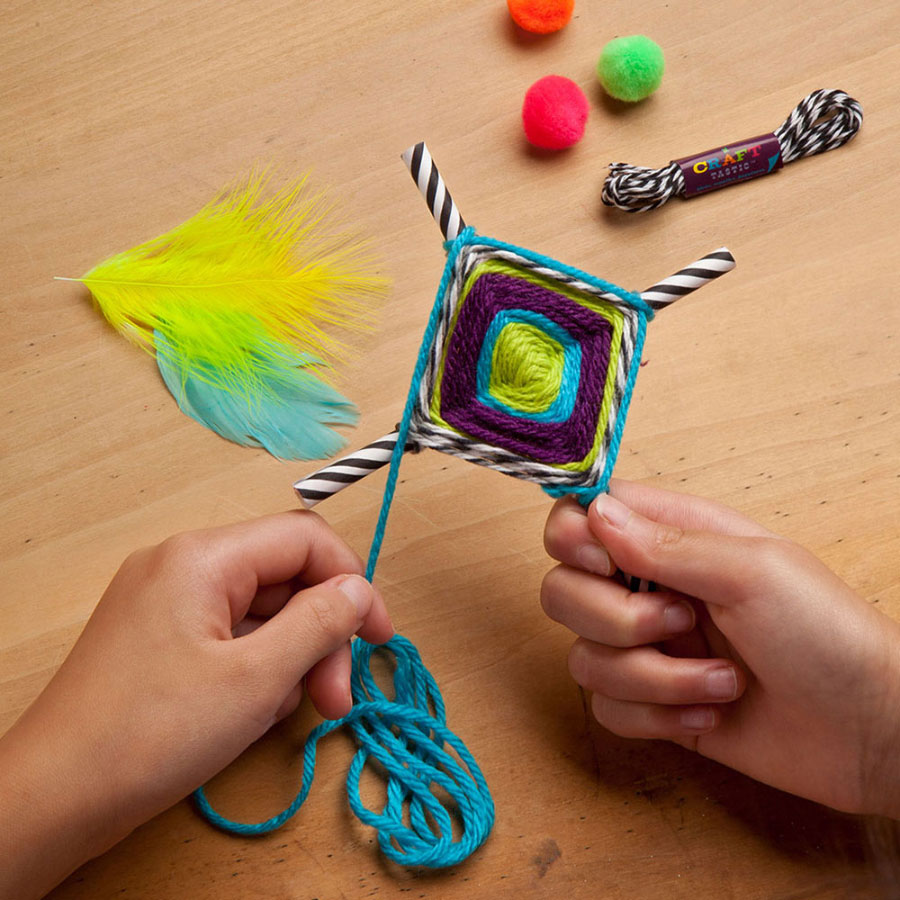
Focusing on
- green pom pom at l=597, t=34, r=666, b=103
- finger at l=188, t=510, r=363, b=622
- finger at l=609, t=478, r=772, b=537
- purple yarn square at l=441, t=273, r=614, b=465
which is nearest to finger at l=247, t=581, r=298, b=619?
finger at l=188, t=510, r=363, b=622

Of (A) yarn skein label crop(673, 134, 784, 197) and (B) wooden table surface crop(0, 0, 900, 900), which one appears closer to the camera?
(B) wooden table surface crop(0, 0, 900, 900)

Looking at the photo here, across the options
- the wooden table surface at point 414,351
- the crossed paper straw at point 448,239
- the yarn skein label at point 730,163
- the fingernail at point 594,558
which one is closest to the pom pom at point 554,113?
the wooden table surface at point 414,351

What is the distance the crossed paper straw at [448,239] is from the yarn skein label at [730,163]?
24cm

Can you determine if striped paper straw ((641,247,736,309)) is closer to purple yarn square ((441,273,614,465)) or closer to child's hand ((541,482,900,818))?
purple yarn square ((441,273,614,465))

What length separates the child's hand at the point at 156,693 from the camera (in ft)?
2.68

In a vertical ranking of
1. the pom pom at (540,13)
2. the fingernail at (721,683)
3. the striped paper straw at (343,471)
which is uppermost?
the pom pom at (540,13)

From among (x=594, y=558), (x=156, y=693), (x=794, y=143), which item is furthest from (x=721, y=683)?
(x=794, y=143)

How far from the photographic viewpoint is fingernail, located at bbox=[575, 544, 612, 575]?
0.89m

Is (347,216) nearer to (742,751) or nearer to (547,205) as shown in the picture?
(547,205)

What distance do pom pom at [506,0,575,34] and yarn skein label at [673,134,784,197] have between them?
9.8 inches

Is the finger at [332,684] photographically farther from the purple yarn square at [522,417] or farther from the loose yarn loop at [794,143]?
the loose yarn loop at [794,143]

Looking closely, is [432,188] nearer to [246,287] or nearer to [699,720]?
[246,287]

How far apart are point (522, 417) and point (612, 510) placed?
13cm

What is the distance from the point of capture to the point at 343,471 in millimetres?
881
